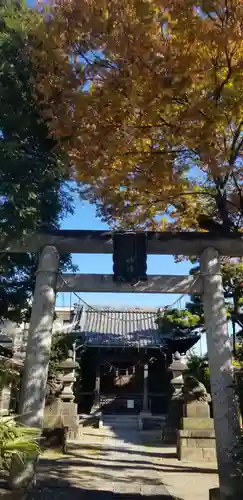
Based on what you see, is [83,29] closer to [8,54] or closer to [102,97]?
[102,97]

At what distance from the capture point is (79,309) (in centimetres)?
2734

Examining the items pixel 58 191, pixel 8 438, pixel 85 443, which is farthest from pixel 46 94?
pixel 85 443

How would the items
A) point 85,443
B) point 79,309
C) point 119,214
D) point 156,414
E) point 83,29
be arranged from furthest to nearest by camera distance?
1. point 79,309
2. point 156,414
3. point 85,443
4. point 119,214
5. point 83,29

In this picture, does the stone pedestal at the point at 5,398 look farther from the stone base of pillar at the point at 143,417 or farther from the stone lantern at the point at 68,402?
the stone base of pillar at the point at 143,417

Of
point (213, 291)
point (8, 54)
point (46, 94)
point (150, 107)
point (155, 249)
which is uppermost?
point (8, 54)

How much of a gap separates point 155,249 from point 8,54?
4.06 m

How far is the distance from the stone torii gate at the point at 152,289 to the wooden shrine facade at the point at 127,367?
16.7 metres

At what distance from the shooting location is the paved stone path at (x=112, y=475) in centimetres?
621

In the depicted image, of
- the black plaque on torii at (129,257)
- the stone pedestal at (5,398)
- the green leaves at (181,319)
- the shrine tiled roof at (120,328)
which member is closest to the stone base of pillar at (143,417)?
the shrine tiled roof at (120,328)

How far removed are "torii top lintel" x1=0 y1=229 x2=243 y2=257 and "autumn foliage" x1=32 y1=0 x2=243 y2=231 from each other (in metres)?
0.42

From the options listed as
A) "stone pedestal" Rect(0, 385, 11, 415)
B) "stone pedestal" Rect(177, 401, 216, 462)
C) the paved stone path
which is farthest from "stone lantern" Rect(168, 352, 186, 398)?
"stone pedestal" Rect(0, 385, 11, 415)

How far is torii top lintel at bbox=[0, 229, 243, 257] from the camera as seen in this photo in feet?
22.1

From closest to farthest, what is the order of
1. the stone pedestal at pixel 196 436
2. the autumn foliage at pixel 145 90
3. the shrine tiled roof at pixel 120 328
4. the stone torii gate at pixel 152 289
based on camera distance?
the autumn foliage at pixel 145 90 → the stone torii gate at pixel 152 289 → the stone pedestal at pixel 196 436 → the shrine tiled roof at pixel 120 328

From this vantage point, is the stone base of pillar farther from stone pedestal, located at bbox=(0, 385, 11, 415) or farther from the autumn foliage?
the autumn foliage
